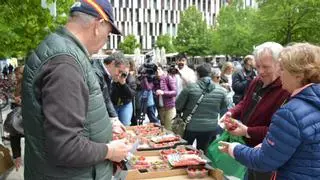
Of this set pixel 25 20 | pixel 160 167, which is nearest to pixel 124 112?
pixel 25 20

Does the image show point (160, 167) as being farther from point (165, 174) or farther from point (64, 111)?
point (64, 111)

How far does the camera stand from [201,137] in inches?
248

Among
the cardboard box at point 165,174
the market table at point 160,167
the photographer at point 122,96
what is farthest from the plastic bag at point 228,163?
the photographer at point 122,96

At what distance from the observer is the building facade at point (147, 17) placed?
81.6 m

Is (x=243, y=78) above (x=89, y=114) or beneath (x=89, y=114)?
beneath

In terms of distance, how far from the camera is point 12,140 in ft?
18.7

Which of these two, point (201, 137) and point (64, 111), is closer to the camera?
point (64, 111)

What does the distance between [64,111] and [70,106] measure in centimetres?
4

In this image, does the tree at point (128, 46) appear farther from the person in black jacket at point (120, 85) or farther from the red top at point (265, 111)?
the red top at point (265, 111)

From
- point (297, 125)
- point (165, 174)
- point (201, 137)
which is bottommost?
point (201, 137)

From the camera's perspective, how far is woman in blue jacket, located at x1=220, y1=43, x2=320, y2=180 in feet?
7.72

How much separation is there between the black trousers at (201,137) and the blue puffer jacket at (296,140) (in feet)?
12.2

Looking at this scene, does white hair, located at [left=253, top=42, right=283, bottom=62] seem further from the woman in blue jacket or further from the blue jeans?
the blue jeans

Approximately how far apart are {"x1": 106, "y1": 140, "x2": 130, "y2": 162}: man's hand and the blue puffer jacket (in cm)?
87
